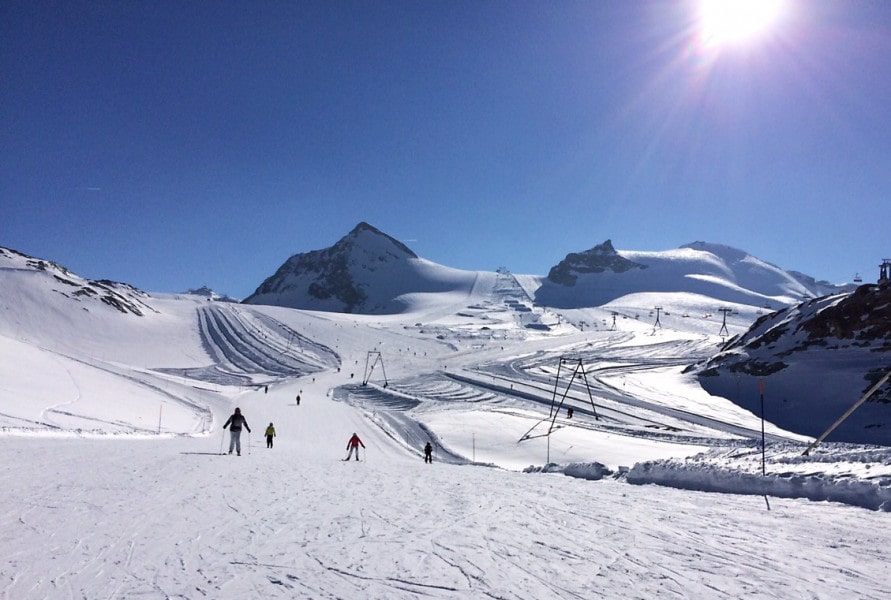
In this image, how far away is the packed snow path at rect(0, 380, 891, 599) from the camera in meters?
5.70

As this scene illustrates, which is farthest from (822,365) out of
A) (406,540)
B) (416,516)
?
(406,540)

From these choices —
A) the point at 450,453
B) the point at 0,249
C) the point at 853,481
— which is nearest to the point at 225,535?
the point at 853,481

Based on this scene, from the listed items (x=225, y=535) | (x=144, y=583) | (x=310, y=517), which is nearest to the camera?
(x=144, y=583)

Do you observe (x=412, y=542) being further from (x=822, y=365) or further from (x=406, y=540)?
(x=822, y=365)

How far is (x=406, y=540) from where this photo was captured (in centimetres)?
744

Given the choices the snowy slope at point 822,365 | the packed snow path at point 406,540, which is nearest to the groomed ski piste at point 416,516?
the packed snow path at point 406,540

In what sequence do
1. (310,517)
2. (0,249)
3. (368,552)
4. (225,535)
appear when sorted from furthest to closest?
(0,249) → (310,517) → (225,535) → (368,552)

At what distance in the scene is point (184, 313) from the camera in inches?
4550

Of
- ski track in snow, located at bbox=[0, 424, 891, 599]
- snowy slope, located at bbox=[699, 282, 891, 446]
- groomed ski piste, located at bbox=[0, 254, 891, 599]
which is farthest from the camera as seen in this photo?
snowy slope, located at bbox=[699, 282, 891, 446]

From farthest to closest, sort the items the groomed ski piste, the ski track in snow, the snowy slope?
the snowy slope → the groomed ski piste → the ski track in snow

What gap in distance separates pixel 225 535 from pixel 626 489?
368 inches

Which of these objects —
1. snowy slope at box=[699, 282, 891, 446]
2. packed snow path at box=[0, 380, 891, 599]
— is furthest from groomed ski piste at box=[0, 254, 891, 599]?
snowy slope at box=[699, 282, 891, 446]

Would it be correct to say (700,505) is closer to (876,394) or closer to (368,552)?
(368,552)

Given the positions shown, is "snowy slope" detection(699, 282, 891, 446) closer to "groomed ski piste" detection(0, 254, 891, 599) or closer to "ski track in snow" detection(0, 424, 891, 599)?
"groomed ski piste" detection(0, 254, 891, 599)
